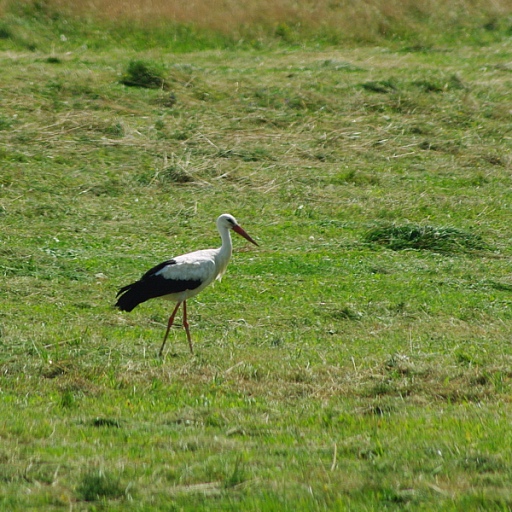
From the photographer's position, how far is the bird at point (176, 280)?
971cm

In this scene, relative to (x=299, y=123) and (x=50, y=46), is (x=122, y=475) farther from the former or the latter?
(x=50, y=46)

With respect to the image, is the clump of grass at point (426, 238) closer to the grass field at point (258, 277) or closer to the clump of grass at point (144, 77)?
the grass field at point (258, 277)

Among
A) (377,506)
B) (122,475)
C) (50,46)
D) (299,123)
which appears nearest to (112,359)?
(122,475)

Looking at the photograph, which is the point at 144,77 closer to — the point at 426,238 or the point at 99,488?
the point at 426,238

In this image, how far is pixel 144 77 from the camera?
68.3ft

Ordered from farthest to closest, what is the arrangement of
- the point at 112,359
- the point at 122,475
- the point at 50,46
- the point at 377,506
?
the point at 50,46
the point at 112,359
the point at 122,475
the point at 377,506

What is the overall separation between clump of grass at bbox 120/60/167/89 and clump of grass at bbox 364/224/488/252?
8017 millimetres

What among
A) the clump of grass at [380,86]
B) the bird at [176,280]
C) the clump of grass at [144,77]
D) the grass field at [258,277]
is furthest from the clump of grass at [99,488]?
the clump of grass at [380,86]

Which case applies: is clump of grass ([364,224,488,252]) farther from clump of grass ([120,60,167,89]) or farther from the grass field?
clump of grass ([120,60,167,89])

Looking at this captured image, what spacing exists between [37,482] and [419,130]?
1528cm

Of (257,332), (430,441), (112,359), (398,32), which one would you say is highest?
(430,441)

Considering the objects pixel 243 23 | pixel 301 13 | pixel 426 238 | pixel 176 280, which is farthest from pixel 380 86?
pixel 176 280

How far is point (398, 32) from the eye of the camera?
29750 mm

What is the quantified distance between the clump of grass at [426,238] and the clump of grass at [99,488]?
836 cm
